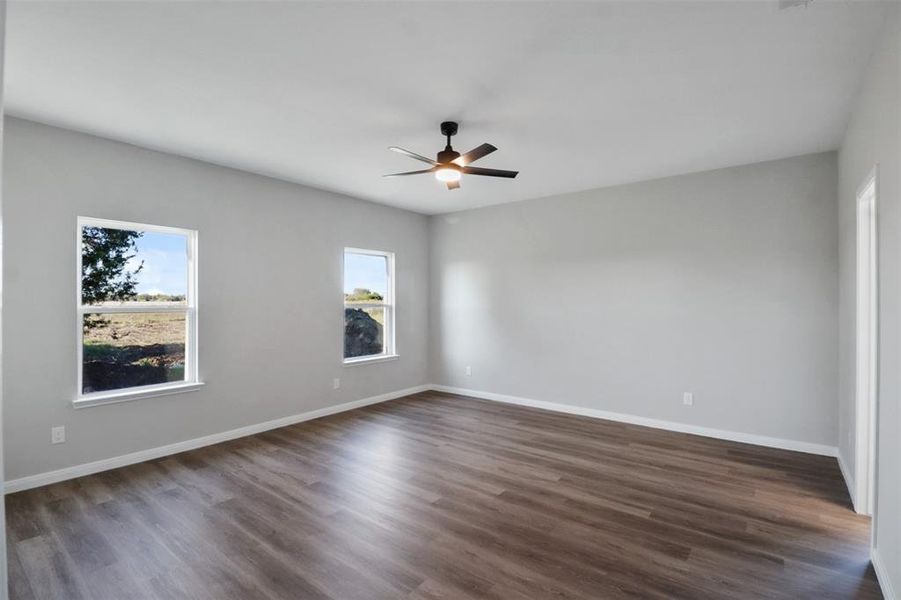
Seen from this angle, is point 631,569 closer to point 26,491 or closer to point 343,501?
point 343,501

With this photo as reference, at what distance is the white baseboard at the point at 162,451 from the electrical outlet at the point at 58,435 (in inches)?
8.7

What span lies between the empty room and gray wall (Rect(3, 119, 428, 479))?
1.0 inches

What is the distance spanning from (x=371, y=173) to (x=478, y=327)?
8.57 ft

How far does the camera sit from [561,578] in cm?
226

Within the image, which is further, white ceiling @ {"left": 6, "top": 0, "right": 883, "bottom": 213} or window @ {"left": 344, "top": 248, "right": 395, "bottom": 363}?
window @ {"left": 344, "top": 248, "right": 395, "bottom": 363}

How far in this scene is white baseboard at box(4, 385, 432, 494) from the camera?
10.7 ft

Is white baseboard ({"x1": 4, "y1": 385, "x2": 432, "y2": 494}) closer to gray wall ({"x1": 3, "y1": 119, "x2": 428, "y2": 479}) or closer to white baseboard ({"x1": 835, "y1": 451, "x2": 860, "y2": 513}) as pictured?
gray wall ({"x1": 3, "y1": 119, "x2": 428, "y2": 479})

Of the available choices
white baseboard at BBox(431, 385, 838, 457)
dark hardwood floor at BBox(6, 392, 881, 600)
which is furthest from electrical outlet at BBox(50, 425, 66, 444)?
white baseboard at BBox(431, 385, 838, 457)

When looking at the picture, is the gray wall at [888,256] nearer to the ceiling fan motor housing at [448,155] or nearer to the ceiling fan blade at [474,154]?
the ceiling fan blade at [474,154]

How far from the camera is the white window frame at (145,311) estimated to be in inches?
137

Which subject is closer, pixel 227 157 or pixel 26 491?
pixel 26 491

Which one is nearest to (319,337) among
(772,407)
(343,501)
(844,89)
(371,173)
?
(371,173)

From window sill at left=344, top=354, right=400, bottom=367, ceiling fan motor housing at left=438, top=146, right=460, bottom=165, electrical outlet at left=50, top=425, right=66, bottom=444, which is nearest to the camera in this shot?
ceiling fan motor housing at left=438, top=146, right=460, bottom=165

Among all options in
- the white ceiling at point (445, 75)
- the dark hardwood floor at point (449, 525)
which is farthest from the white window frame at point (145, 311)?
the white ceiling at point (445, 75)
